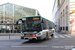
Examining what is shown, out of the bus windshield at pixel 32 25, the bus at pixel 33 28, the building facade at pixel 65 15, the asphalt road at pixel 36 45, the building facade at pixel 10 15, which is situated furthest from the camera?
the building facade at pixel 65 15

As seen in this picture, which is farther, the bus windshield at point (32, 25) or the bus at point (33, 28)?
the bus windshield at point (32, 25)

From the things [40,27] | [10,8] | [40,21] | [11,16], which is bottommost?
[40,27]

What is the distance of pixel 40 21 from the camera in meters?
9.95

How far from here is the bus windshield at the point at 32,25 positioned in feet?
32.7

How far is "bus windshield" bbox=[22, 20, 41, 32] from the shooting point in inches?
392

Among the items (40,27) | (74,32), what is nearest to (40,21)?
(40,27)

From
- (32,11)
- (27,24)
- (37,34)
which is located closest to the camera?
(37,34)

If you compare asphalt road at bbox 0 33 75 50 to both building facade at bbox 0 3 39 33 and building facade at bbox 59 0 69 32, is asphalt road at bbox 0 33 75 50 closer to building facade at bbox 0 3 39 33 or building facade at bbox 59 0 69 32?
building facade at bbox 0 3 39 33

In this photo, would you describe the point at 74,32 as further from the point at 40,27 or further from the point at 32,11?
the point at 40,27

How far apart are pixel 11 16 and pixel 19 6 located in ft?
10.8

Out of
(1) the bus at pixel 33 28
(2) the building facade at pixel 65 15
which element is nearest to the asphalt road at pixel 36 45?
(1) the bus at pixel 33 28

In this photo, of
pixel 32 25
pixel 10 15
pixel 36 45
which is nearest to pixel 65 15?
pixel 10 15

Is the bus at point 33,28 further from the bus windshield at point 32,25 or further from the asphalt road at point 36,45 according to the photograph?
the asphalt road at point 36,45

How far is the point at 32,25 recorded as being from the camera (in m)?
10.1
